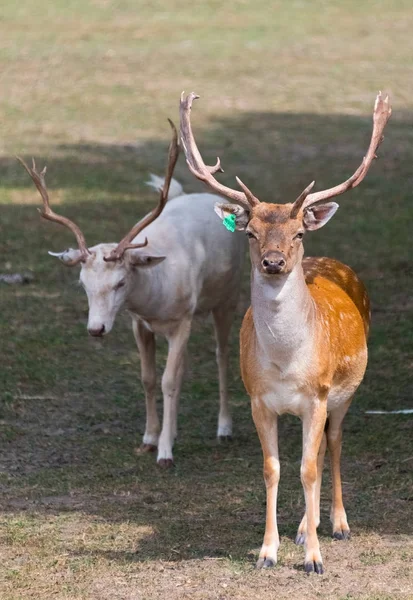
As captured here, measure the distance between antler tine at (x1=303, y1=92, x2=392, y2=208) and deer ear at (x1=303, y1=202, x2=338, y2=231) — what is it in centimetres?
6

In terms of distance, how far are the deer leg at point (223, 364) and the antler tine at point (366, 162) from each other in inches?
102

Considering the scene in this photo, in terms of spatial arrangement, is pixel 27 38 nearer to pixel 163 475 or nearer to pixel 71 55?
pixel 71 55

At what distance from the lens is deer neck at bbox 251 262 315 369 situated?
6137mm

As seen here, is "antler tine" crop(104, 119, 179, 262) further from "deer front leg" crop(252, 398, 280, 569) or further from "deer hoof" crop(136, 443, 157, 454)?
"deer front leg" crop(252, 398, 280, 569)

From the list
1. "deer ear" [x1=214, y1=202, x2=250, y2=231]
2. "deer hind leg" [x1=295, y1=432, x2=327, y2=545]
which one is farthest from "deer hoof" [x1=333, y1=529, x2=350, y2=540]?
"deer ear" [x1=214, y1=202, x2=250, y2=231]

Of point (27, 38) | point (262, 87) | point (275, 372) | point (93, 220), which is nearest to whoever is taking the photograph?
point (275, 372)

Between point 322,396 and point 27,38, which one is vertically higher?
point 27,38

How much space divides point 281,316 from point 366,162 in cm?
111

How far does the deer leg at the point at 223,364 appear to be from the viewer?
892 cm

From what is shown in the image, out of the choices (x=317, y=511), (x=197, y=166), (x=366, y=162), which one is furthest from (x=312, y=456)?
(x=197, y=166)

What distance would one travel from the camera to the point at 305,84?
76.3ft

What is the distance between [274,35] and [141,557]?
22440mm

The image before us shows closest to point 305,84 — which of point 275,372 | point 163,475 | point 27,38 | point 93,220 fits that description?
point 27,38

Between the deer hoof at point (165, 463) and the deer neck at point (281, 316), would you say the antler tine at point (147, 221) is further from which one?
the deer neck at point (281, 316)
